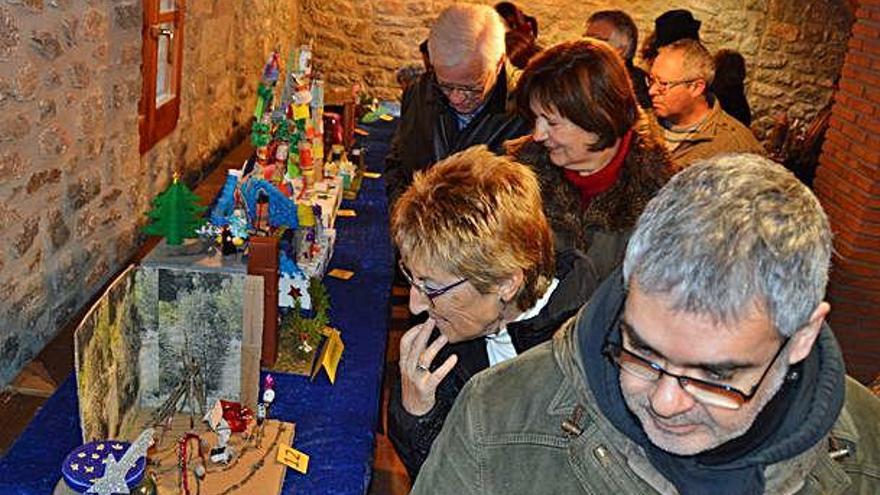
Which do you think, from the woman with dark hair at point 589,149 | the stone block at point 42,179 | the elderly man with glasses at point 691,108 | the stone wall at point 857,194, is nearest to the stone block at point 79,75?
the stone block at point 42,179

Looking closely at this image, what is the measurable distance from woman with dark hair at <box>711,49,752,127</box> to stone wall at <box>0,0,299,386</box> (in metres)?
2.82

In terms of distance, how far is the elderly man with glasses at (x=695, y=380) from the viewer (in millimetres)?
1076

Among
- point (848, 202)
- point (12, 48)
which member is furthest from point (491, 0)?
point (12, 48)

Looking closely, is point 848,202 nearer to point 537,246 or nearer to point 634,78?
point 634,78

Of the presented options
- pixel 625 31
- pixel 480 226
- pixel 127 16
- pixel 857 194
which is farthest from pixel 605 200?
pixel 857 194

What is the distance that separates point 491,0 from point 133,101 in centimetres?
460

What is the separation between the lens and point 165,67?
364cm

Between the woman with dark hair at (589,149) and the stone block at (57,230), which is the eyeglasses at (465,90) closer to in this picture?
the woman with dark hair at (589,149)

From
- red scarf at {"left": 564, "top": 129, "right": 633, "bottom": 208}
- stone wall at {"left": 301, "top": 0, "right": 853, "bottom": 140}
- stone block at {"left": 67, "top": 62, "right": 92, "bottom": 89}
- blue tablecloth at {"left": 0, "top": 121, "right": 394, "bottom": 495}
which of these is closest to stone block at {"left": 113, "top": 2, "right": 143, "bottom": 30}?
stone block at {"left": 67, "top": 62, "right": 92, "bottom": 89}

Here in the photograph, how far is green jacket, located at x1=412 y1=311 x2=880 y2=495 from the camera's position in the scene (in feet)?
4.00

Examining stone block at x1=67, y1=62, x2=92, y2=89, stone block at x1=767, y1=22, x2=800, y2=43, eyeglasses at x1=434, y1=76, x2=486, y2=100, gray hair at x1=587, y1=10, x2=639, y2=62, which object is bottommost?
stone block at x1=67, y1=62, x2=92, y2=89

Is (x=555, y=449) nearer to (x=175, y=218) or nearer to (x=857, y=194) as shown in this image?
(x=175, y=218)

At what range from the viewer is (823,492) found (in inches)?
49.7

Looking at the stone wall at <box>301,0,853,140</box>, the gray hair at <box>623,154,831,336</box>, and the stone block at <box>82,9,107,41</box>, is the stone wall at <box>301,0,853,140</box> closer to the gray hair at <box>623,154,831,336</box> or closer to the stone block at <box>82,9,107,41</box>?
the stone block at <box>82,9,107,41</box>
